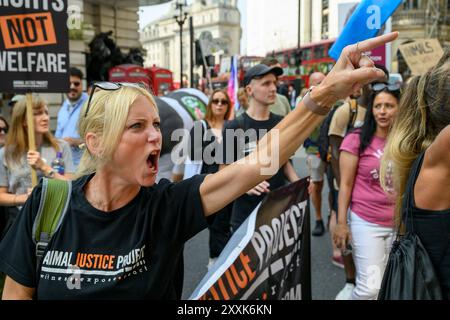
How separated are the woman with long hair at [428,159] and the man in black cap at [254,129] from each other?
1.89 metres

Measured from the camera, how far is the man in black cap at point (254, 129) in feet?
12.6

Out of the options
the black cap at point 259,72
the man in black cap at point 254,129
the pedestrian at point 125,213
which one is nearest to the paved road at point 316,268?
the man in black cap at point 254,129

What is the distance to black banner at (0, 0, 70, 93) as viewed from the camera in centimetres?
320

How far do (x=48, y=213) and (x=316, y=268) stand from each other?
3.64m

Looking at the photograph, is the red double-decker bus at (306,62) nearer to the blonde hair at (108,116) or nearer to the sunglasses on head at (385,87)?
the sunglasses on head at (385,87)

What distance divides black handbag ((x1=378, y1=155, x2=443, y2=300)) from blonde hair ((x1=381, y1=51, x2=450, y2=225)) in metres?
0.18

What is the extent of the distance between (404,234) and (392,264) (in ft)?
0.48

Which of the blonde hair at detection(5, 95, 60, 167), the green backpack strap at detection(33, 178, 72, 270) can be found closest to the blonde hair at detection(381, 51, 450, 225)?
the green backpack strap at detection(33, 178, 72, 270)

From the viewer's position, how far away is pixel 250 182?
1.68 meters

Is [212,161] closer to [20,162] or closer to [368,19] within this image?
[20,162]

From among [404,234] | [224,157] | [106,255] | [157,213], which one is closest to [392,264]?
[404,234]

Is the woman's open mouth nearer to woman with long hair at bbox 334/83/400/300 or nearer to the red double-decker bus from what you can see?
woman with long hair at bbox 334/83/400/300

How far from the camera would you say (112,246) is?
1.65 meters

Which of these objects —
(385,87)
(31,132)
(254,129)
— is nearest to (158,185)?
(31,132)
